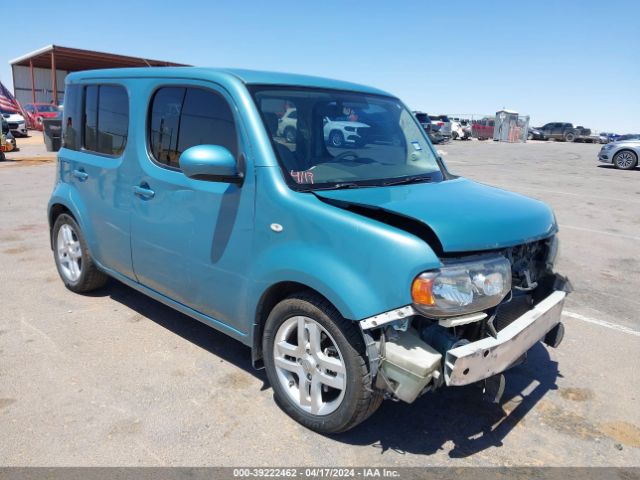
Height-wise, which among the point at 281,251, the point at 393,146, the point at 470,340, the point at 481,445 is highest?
the point at 393,146

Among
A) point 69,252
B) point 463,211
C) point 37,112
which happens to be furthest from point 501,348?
point 37,112

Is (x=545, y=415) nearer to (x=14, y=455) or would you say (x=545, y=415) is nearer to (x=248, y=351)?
(x=248, y=351)

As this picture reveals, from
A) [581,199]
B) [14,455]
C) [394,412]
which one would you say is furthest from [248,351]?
[581,199]

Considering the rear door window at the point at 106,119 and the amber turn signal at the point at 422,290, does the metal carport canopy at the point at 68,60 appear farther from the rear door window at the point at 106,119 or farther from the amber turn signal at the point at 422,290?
the amber turn signal at the point at 422,290

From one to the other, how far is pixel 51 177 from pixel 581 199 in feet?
40.6

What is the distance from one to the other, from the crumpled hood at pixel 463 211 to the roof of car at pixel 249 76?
3.04 feet

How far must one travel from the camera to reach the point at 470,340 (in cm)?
282

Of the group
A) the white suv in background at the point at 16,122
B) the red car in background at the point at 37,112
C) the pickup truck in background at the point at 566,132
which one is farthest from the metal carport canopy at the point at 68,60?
the pickup truck in background at the point at 566,132

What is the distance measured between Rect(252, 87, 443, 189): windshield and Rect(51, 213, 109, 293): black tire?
2.43 m

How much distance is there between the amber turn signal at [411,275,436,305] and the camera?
2.51 m

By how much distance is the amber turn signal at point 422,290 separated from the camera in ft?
8.23

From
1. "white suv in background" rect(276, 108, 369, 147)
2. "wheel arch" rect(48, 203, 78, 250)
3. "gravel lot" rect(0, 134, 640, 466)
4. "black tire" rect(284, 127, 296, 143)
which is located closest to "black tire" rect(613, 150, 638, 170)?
"gravel lot" rect(0, 134, 640, 466)

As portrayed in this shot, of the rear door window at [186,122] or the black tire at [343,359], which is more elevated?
the rear door window at [186,122]

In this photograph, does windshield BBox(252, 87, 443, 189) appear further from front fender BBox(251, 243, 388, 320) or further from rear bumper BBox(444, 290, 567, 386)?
rear bumper BBox(444, 290, 567, 386)
